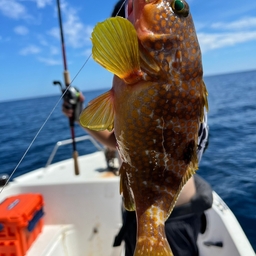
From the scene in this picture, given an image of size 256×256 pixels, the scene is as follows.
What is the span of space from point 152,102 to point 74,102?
7.59 ft

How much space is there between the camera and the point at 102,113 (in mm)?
1261

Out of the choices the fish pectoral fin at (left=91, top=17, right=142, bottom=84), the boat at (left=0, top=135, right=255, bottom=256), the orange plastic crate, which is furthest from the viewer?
the boat at (left=0, top=135, right=255, bottom=256)

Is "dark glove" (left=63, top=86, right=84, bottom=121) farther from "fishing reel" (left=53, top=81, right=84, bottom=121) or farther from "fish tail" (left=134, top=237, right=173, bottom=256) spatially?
"fish tail" (left=134, top=237, right=173, bottom=256)

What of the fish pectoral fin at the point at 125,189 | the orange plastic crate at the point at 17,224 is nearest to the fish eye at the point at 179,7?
the fish pectoral fin at the point at 125,189

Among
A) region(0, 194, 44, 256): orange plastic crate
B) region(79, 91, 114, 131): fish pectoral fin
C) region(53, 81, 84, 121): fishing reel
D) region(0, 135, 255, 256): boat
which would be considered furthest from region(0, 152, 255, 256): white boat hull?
region(79, 91, 114, 131): fish pectoral fin

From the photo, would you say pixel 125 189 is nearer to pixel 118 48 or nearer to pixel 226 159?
pixel 118 48

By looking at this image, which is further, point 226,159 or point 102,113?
point 226,159

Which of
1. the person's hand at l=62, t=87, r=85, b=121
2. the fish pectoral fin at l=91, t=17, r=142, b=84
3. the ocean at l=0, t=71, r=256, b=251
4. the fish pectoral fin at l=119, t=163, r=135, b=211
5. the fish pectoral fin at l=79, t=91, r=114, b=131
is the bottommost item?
the ocean at l=0, t=71, r=256, b=251

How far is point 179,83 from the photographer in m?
1.17

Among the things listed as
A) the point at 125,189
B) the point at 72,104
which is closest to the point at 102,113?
the point at 125,189

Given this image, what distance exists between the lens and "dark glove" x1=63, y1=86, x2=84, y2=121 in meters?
3.24

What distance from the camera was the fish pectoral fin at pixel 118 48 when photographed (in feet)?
3.49

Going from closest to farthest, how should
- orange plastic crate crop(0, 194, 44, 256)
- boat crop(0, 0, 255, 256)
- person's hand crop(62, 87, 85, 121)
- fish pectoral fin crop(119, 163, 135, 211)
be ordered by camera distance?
fish pectoral fin crop(119, 163, 135, 211)
person's hand crop(62, 87, 85, 121)
orange plastic crate crop(0, 194, 44, 256)
boat crop(0, 0, 255, 256)

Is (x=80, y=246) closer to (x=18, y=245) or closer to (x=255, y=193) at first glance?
(x=18, y=245)
